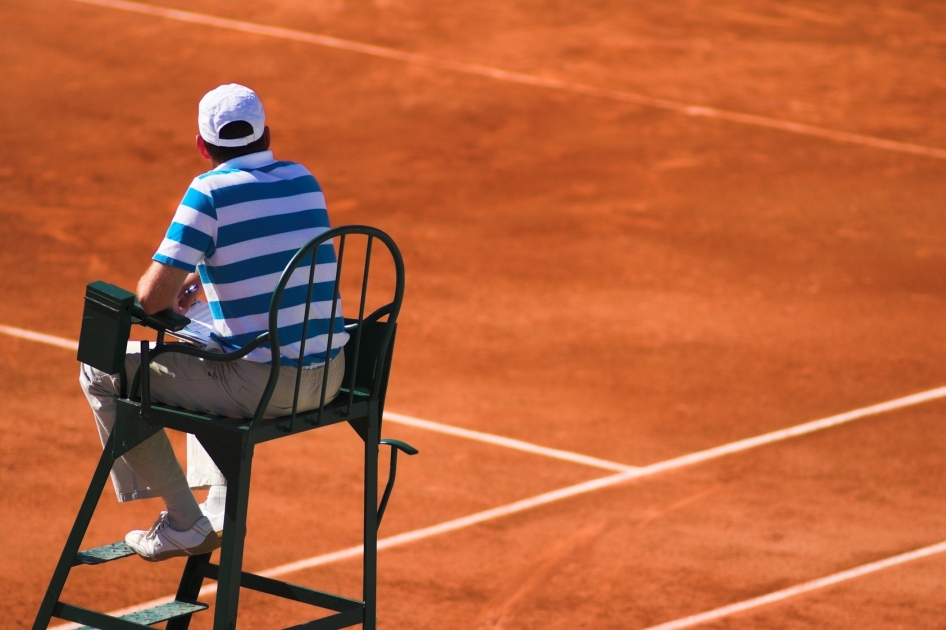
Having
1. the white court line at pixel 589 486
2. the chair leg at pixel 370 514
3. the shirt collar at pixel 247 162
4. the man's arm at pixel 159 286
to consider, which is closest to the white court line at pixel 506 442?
Answer: the white court line at pixel 589 486

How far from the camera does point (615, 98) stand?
14.9 meters

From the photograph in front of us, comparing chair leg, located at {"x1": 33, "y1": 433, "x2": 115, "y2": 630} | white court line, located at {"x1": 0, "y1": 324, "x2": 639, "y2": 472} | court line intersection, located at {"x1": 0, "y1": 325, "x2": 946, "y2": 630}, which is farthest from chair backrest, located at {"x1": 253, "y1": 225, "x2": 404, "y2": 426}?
white court line, located at {"x1": 0, "y1": 324, "x2": 639, "y2": 472}

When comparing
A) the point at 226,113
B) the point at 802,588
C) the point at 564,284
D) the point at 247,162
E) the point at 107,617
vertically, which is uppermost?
the point at 226,113

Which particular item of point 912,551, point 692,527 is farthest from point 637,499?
point 912,551

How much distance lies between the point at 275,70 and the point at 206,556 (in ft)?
35.7

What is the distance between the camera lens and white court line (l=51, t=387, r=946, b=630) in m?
6.44

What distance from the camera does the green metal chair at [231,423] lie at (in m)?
4.21

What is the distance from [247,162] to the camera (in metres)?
4.45

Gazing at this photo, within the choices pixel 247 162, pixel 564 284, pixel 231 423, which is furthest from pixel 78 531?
pixel 564 284

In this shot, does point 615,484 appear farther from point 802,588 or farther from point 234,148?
point 234,148

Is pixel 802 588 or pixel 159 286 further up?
pixel 159 286

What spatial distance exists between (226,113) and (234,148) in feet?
0.37

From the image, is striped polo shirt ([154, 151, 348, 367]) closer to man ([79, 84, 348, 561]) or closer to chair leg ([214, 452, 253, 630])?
man ([79, 84, 348, 561])

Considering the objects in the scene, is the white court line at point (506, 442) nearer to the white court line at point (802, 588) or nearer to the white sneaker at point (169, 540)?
the white court line at point (802, 588)
